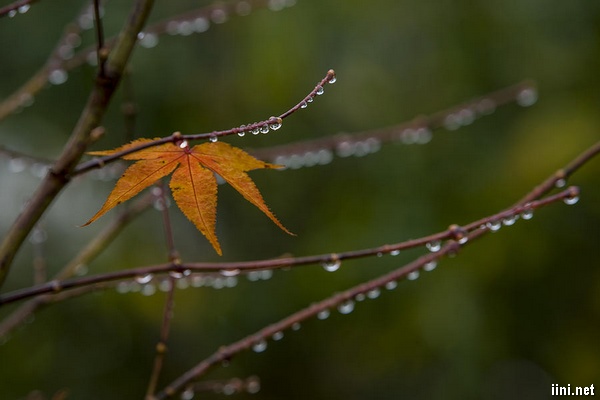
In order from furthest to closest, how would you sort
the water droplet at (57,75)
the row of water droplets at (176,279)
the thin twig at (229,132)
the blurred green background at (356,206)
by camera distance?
the blurred green background at (356,206) → the water droplet at (57,75) → the row of water droplets at (176,279) → the thin twig at (229,132)

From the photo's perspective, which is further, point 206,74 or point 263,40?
point 206,74

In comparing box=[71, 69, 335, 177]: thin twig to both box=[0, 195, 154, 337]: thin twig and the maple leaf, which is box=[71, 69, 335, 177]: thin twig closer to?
the maple leaf

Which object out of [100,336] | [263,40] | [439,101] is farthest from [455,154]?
[100,336]

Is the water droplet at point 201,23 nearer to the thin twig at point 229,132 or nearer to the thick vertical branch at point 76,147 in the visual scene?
the thick vertical branch at point 76,147

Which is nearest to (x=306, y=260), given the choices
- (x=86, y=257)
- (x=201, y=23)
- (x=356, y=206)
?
(x=86, y=257)

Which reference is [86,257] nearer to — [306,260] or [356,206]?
[306,260]

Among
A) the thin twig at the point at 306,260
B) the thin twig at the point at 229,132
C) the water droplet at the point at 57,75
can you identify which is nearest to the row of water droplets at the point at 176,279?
the thin twig at the point at 306,260

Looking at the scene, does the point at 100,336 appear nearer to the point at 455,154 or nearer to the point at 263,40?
the point at 263,40
